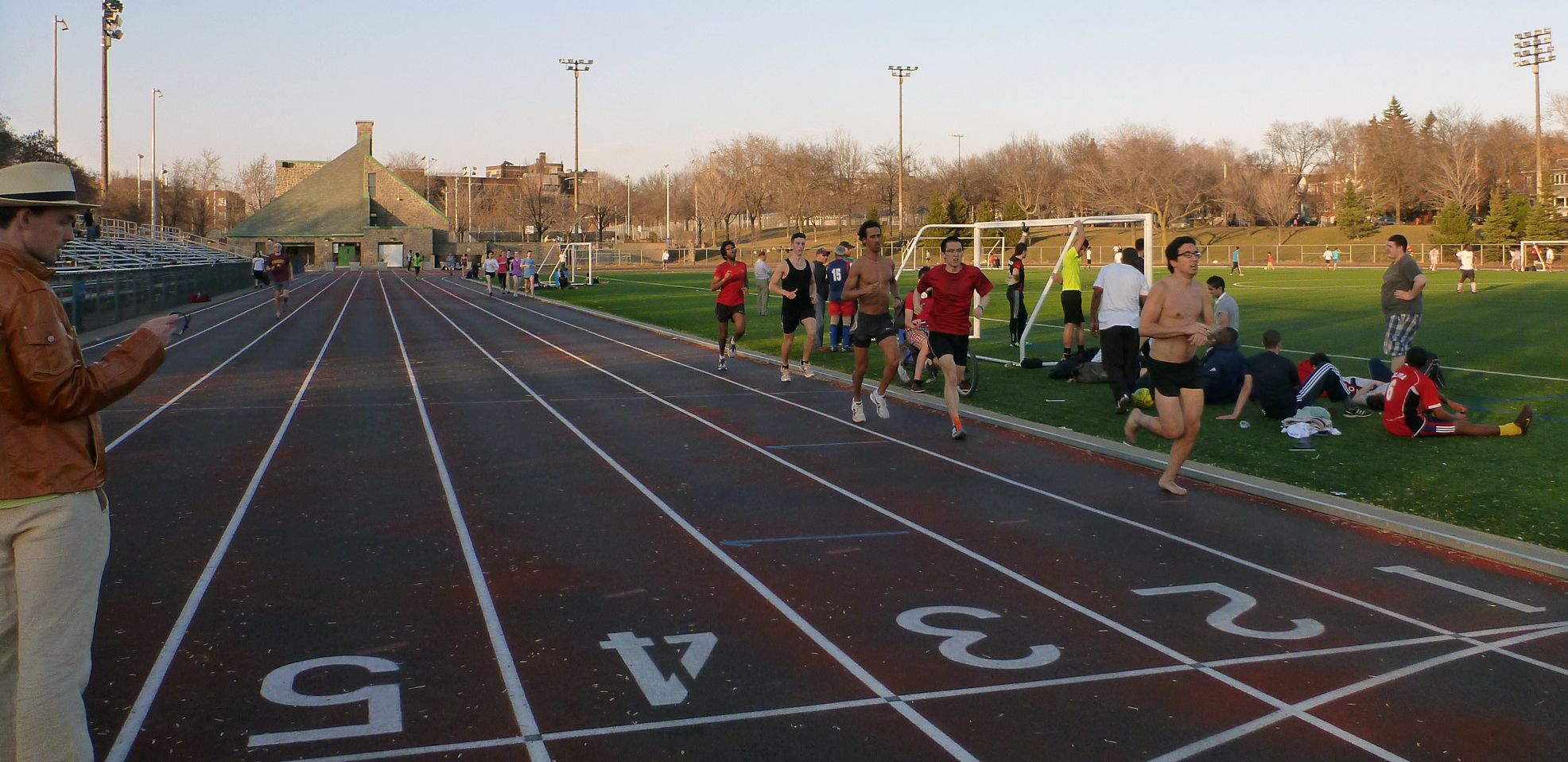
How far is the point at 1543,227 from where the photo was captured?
70312 mm

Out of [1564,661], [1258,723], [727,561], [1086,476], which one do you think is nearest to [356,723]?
[727,561]

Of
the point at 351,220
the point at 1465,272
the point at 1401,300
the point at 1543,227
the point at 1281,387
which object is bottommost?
the point at 1281,387

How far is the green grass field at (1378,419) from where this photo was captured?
886 centimetres

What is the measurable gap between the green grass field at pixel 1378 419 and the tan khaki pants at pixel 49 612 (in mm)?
7581

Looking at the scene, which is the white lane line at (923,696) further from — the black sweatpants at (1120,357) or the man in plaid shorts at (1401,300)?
the man in plaid shorts at (1401,300)

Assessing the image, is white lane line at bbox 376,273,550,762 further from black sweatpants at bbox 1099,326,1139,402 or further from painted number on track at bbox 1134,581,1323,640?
black sweatpants at bbox 1099,326,1139,402

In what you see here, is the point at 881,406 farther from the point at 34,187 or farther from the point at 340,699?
the point at 34,187

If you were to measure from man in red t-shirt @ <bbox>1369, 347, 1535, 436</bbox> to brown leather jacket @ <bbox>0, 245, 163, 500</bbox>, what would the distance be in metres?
10.6

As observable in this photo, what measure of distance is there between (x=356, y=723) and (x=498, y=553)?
262 cm

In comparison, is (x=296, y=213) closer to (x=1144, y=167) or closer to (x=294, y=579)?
(x=1144, y=167)

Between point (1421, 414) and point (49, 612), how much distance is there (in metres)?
10.9

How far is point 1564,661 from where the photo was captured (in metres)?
5.52

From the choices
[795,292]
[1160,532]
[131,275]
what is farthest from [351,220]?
[1160,532]

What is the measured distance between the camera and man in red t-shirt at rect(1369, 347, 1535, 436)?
36.5 ft
